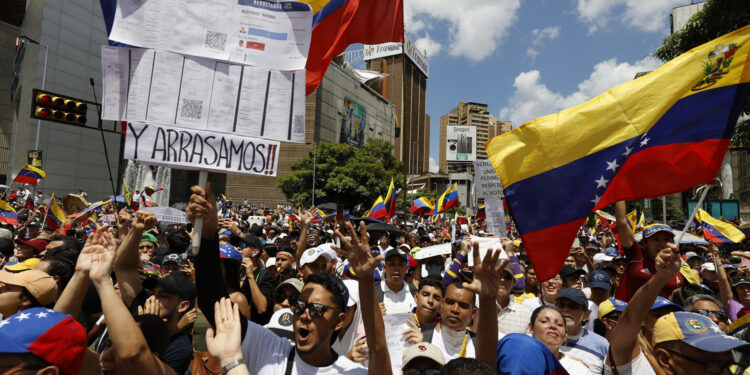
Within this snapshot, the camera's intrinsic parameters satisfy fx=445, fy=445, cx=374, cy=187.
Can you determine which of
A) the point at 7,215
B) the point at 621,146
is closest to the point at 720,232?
the point at 621,146

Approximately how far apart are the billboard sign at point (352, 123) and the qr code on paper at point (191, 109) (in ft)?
188

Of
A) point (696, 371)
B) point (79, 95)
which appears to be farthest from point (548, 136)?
point (79, 95)

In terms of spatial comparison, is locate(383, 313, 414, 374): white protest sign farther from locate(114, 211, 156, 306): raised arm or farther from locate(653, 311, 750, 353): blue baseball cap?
locate(114, 211, 156, 306): raised arm

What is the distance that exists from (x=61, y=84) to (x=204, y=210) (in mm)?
40553

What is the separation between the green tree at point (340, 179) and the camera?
39.2 meters

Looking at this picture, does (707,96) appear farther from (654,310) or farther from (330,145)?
(330,145)

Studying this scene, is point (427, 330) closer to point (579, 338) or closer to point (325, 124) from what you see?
point (579, 338)

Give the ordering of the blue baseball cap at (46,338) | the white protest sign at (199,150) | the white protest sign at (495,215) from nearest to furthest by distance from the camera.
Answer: the blue baseball cap at (46,338)
the white protest sign at (199,150)
the white protest sign at (495,215)

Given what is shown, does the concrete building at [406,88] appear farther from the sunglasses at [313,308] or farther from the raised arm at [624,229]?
the sunglasses at [313,308]

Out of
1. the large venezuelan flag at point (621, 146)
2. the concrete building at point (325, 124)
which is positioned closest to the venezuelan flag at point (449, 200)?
the large venezuelan flag at point (621, 146)

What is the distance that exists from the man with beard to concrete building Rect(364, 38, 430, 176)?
312ft

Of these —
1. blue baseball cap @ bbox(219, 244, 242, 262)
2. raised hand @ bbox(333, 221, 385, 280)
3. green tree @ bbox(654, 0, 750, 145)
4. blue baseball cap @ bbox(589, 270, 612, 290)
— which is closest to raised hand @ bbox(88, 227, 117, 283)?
raised hand @ bbox(333, 221, 385, 280)

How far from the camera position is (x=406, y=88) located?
4277 inches

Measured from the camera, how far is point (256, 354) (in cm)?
251
